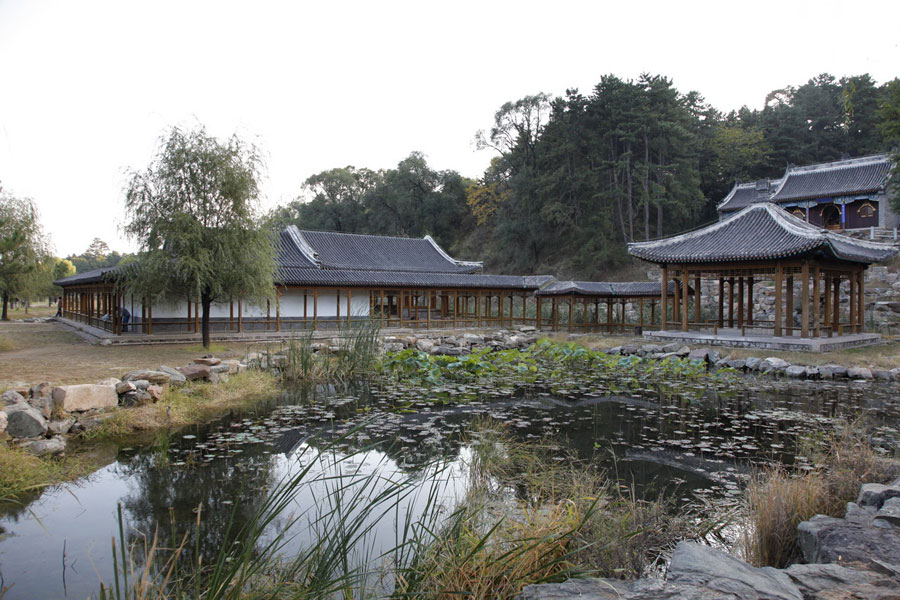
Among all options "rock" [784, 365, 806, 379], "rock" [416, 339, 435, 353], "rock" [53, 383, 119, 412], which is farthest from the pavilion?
"rock" [53, 383, 119, 412]

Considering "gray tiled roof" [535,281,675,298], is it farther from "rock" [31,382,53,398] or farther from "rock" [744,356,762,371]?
"rock" [31,382,53,398]

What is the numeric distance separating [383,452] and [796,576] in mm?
4673

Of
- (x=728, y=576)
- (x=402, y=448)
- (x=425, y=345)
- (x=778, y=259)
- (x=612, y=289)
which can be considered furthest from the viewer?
(x=612, y=289)

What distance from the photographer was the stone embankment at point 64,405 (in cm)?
674

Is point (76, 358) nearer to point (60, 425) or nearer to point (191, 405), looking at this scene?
point (191, 405)

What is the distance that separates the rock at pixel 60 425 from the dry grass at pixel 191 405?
0.31m

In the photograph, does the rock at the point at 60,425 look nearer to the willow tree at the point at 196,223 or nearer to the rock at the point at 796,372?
the willow tree at the point at 196,223

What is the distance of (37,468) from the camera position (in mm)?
5832

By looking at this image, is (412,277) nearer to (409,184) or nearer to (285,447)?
(285,447)

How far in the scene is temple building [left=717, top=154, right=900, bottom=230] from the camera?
1055 inches

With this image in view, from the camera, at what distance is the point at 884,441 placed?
7105 millimetres

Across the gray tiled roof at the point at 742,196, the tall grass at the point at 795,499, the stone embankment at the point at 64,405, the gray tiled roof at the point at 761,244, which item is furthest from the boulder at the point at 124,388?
the gray tiled roof at the point at 742,196

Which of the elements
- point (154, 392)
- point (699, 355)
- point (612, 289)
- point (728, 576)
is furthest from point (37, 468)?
point (612, 289)

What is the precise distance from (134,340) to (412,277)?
10968 millimetres
